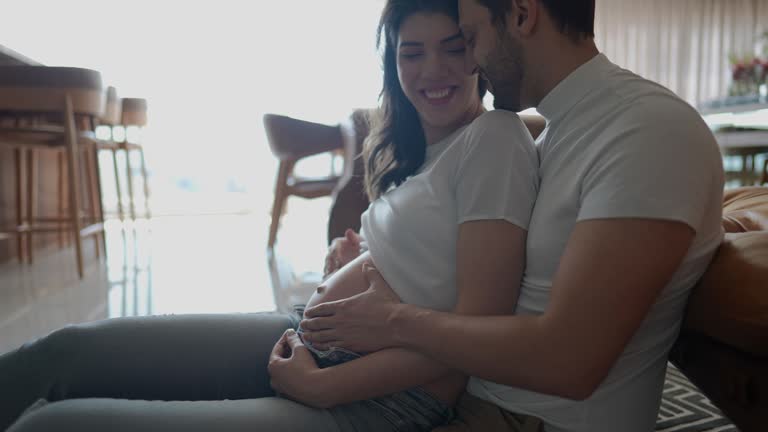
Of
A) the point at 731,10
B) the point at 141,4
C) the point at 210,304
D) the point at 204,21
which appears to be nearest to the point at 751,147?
the point at 731,10

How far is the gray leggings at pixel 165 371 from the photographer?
0.70m

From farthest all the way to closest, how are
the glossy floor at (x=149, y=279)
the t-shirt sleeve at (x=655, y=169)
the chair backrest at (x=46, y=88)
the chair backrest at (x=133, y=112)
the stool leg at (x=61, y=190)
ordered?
the chair backrest at (x=133, y=112) → the stool leg at (x=61, y=190) → the chair backrest at (x=46, y=88) → the glossy floor at (x=149, y=279) → the t-shirt sleeve at (x=655, y=169)

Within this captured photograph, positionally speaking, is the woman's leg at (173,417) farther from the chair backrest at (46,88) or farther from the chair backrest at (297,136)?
the chair backrest at (297,136)

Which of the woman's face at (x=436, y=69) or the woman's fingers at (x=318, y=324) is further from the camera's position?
the woman's face at (x=436, y=69)

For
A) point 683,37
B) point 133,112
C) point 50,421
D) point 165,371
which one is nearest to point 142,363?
point 165,371

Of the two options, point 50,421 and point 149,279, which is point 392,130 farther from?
point 149,279

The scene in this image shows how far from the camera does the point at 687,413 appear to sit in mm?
1381

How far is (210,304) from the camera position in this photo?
94.4 inches

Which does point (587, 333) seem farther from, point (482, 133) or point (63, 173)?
point (63, 173)

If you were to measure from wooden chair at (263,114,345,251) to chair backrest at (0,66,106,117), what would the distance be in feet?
3.52

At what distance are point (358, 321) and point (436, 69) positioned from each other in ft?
1.68

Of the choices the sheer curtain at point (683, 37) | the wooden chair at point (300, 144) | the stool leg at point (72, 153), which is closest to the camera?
the stool leg at point (72, 153)

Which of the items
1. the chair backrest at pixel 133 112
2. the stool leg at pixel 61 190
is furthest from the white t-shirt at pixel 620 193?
the chair backrest at pixel 133 112

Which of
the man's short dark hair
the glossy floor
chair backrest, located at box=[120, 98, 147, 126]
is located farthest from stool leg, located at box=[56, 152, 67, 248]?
the man's short dark hair
